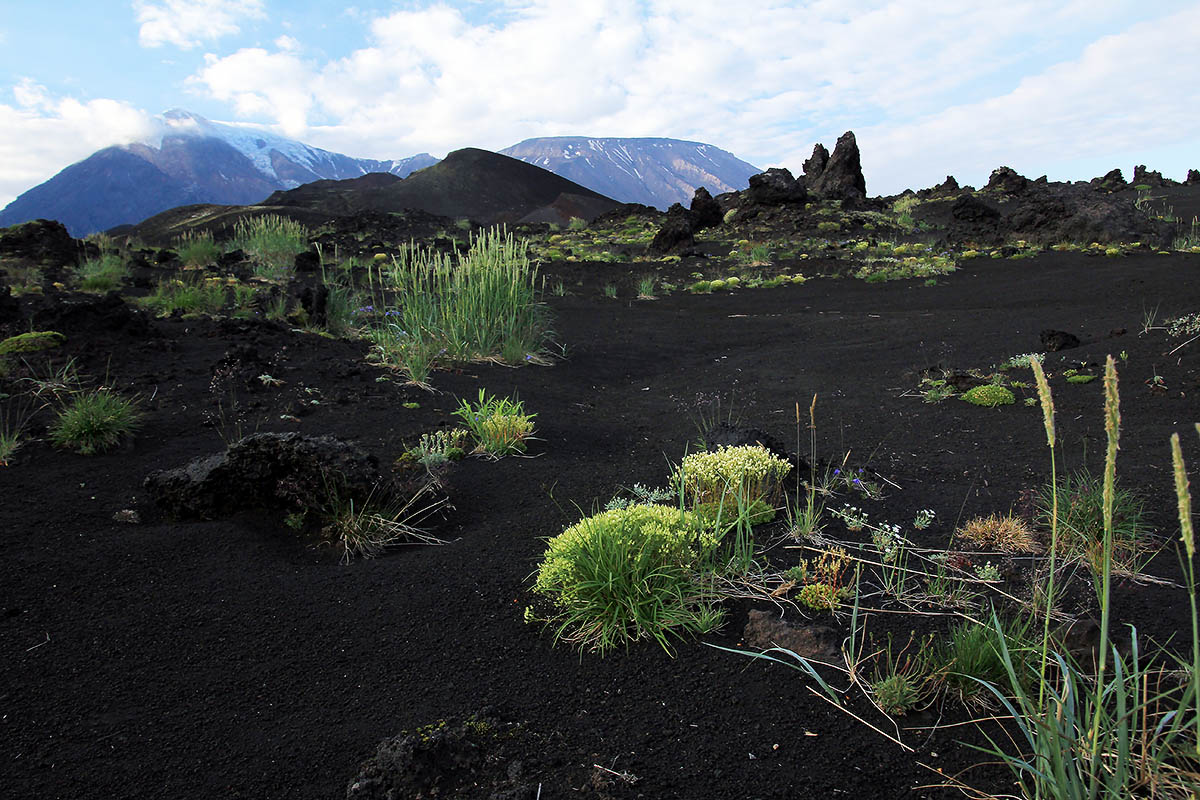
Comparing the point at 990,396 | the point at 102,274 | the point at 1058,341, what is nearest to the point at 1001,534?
the point at 990,396

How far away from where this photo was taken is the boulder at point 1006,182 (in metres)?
25.9

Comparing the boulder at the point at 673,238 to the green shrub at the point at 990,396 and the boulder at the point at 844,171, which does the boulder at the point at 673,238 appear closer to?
the boulder at the point at 844,171

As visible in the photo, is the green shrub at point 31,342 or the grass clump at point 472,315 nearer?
the green shrub at point 31,342

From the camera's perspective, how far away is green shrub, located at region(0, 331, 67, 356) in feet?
19.2

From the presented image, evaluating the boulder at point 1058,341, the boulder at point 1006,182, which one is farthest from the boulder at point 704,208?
the boulder at point 1058,341

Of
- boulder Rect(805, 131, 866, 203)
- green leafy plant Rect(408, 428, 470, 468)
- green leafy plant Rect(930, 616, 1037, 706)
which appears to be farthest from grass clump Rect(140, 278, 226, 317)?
boulder Rect(805, 131, 866, 203)

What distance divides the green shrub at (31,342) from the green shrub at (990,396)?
24.9ft

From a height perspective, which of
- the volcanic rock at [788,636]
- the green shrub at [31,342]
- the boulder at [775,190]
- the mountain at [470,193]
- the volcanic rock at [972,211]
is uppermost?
the mountain at [470,193]

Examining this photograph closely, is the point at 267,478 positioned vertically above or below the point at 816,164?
below

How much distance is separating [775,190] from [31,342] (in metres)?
21.8

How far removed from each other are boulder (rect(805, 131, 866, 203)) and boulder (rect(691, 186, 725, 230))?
18.2 ft

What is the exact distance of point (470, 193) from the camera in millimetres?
43812

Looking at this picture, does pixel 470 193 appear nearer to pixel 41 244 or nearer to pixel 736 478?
pixel 41 244

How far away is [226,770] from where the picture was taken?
6.88 feet
